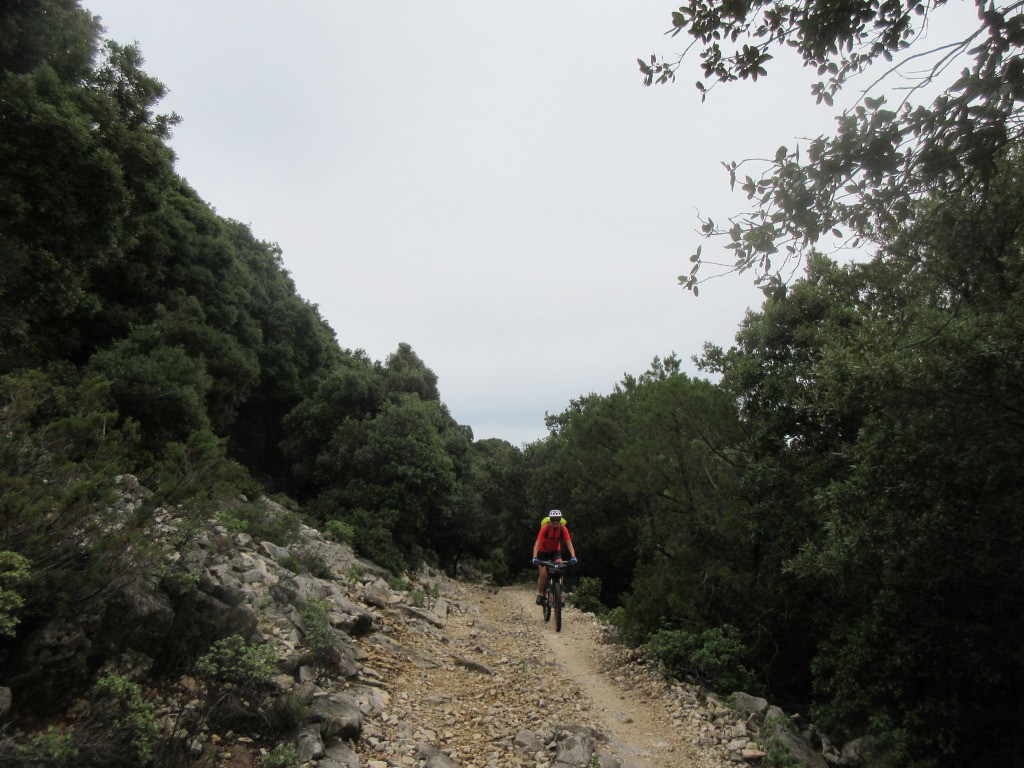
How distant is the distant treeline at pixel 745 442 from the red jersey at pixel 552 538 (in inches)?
61.9

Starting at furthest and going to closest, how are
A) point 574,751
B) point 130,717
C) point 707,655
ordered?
point 707,655 → point 574,751 → point 130,717

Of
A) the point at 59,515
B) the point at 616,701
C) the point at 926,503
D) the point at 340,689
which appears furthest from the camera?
the point at 616,701

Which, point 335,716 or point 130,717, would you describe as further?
point 335,716

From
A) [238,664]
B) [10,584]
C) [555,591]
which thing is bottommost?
[238,664]

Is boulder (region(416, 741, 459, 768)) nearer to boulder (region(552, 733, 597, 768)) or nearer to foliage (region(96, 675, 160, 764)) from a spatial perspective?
boulder (region(552, 733, 597, 768))

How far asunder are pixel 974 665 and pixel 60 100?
14.7 metres

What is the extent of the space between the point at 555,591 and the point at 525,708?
4296 millimetres

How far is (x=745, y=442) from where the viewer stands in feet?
35.7

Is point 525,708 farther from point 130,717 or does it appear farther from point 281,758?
point 130,717

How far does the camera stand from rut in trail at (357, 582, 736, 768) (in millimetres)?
4738

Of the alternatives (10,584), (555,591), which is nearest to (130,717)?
(10,584)

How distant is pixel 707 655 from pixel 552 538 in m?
3.33

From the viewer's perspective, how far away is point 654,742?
5.54 meters

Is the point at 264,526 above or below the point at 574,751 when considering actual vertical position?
above
